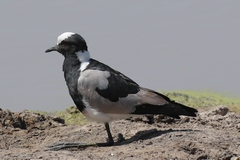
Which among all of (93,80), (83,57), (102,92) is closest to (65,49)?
(83,57)

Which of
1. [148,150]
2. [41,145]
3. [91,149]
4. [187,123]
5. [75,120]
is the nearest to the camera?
[148,150]

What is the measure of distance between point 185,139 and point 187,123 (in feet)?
6.60

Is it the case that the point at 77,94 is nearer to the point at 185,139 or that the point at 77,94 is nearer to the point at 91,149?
the point at 91,149

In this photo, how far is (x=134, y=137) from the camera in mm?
10422

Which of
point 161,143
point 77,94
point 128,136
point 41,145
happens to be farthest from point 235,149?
point 41,145

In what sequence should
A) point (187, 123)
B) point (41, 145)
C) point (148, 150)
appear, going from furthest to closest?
point (187, 123)
point (41, 145)
point (148, 150)

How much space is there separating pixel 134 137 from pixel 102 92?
38.3 inches

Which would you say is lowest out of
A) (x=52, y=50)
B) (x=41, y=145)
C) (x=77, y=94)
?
(x=41, y=145)

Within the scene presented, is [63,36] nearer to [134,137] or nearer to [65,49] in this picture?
[65,49]

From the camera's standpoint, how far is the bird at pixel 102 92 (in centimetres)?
1007

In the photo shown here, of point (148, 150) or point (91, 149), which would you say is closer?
point (148, 150)

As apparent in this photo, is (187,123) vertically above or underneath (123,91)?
underneath

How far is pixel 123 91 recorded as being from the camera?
10172 millimetres

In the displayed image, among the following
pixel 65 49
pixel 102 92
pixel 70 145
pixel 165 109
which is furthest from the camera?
pixel 65 49
